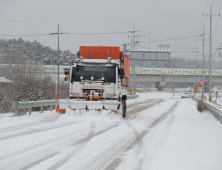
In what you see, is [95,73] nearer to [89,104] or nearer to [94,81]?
[94,81]

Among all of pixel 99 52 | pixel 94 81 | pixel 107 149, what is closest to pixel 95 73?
pixel 94 81

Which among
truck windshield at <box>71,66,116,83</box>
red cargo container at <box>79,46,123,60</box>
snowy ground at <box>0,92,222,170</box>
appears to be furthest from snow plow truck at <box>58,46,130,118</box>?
snowy ground at <box>0,92,222,170</box>

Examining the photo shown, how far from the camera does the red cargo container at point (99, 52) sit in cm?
1589

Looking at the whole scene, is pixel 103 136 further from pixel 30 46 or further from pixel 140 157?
pixel 30 46

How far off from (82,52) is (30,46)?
91.9 metres

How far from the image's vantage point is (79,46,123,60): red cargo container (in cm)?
1589

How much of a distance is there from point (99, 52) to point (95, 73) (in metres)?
1.58

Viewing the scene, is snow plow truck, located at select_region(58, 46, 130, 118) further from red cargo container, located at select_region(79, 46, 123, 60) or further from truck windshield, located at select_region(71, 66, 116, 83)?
red cargo container, located at select_region(79, 46, 123, 60)

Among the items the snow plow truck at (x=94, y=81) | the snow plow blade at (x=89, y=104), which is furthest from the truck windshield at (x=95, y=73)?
the snow plow blade at (x=89, y=104)

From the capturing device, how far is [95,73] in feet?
48.8

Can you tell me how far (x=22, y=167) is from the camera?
5.81 metres

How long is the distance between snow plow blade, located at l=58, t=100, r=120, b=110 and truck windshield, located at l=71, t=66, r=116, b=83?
133cm

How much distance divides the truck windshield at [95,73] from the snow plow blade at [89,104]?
1331 mm

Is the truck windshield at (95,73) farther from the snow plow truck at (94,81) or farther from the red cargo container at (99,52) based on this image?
the red cargo container at (99,52)
